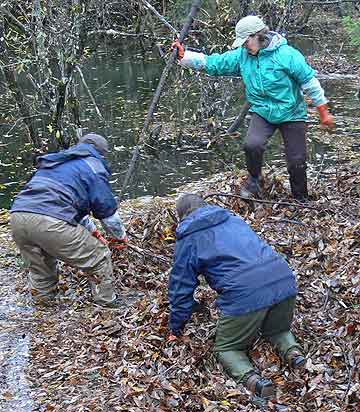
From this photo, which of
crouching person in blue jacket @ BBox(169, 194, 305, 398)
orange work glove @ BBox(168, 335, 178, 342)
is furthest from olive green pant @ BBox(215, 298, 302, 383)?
orange work glove @ BBox(168, 335, 178, 342)

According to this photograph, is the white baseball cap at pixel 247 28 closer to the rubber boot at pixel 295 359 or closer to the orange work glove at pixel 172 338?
the orange work glove at pixel 172 338

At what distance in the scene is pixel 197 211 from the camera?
467 centimetres

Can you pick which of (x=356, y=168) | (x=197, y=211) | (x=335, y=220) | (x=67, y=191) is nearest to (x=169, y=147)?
(x=356, y=168)

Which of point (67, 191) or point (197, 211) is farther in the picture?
point (67, 191)

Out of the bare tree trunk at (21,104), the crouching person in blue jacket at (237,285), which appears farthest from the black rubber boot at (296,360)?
the bare tree trunk at (21,104)

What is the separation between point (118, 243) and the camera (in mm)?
6285

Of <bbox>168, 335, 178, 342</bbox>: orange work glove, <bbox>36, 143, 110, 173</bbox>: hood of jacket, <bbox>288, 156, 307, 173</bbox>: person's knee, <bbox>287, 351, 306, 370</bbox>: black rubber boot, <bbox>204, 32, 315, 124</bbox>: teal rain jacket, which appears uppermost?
<bbox>204, 32, 315, 124</bbox>: teal rain jacket

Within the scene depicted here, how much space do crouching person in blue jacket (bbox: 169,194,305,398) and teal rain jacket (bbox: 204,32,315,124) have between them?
7.84ft

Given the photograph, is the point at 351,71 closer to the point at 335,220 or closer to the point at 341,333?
the point at 335,220

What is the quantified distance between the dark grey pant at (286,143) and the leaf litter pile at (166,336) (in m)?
0.49

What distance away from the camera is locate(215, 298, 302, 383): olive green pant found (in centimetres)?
446

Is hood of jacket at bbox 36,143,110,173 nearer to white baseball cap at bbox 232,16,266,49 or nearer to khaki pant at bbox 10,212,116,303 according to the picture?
khaki pant at bbox 10,212,116,303

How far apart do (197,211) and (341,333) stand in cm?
143

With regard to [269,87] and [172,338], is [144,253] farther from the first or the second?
[269,87]
